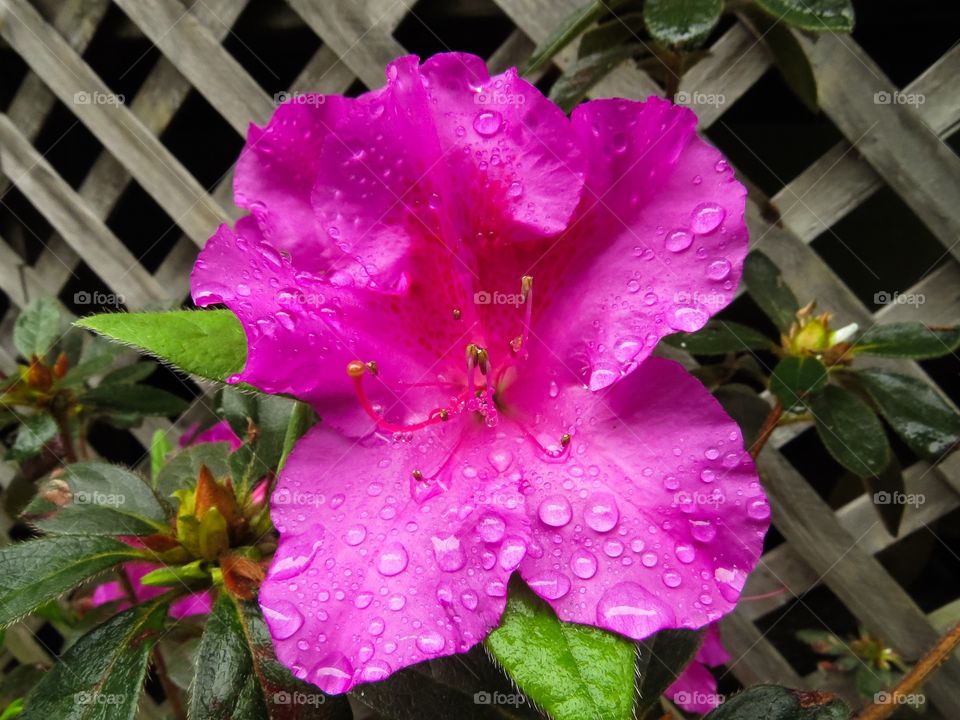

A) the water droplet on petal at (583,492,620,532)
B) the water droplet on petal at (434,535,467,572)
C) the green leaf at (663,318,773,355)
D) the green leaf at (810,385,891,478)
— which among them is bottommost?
the green leaf at (810,385,891,478)

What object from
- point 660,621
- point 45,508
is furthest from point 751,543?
point 45,508

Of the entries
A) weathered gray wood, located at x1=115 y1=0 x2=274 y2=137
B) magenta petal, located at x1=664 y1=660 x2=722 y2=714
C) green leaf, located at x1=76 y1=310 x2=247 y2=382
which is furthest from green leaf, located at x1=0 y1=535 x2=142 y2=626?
weathered gray wood, located at x1=115 y1=0 x2=274 y2=137

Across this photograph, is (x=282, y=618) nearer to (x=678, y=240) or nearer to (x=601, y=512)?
(x=601, y=512)

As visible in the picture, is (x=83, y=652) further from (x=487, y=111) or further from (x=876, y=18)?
(x=876, y=18)

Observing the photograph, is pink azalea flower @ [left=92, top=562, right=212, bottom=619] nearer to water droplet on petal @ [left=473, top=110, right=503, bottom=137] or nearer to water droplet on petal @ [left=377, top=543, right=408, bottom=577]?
water droplet on petal @ [left=377, top=543, right=408, bottom=577]

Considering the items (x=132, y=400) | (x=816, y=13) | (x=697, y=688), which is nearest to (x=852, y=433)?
(x=697, y=688)

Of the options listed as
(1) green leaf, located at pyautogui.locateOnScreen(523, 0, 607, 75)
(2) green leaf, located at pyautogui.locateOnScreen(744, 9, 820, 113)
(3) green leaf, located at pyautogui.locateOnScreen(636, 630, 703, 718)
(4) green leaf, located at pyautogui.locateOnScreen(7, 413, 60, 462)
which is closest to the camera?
(3) green leaf, located at pyautogui.locateOnScreen(636, 630, 703, 718)

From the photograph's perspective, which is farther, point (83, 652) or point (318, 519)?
point (83, 652)
